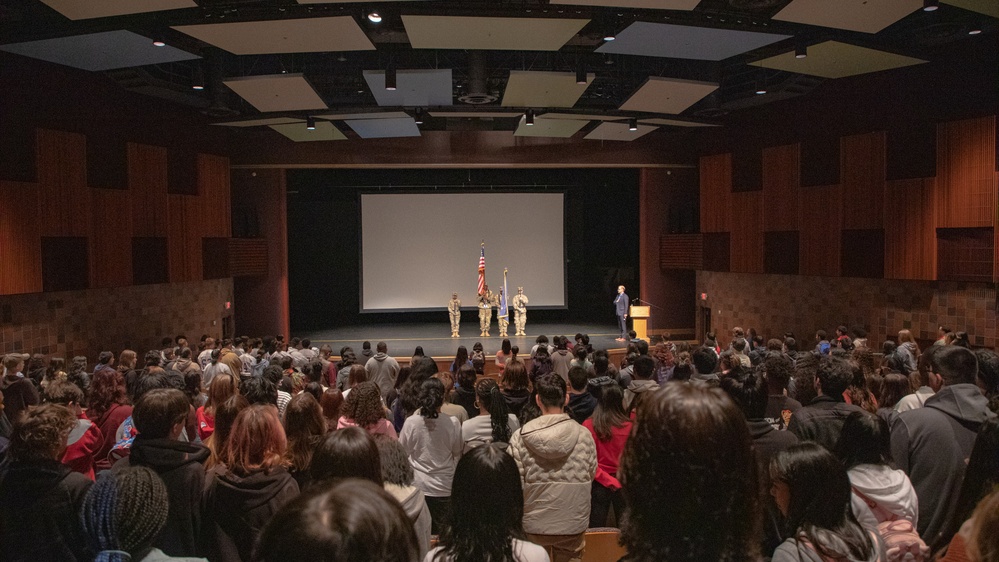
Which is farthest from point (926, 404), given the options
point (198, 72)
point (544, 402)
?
point (198, 72)

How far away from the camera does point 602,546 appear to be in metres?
2.99

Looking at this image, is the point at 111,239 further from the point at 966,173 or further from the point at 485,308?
Result: the point at 966,173

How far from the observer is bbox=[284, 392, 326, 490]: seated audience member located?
300 centimetres

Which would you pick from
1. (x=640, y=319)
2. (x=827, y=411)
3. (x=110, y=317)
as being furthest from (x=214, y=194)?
(x=827, y=411)

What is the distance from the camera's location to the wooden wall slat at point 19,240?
8.63 m

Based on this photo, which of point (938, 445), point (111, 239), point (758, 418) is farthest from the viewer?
point (111, 239)

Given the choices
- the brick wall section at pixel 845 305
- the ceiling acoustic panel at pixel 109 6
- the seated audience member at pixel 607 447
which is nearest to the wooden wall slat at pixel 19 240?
the ceiling acoustic panel at pixel 109 6

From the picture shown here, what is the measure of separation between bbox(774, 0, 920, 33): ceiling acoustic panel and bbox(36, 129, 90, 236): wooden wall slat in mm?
9482

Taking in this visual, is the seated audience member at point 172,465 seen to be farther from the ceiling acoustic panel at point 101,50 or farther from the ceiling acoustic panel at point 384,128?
the ceiling acoustic panel at point 384,128

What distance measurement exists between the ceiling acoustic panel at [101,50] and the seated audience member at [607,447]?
22.2 ft

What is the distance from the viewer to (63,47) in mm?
7859

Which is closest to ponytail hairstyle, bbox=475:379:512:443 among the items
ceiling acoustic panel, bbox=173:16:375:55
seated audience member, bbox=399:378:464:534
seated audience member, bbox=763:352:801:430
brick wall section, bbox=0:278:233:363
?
seated audience member, bbox=399:378:464:534

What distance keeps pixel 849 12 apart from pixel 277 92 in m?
7.20

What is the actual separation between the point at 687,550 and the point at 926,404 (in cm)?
247
